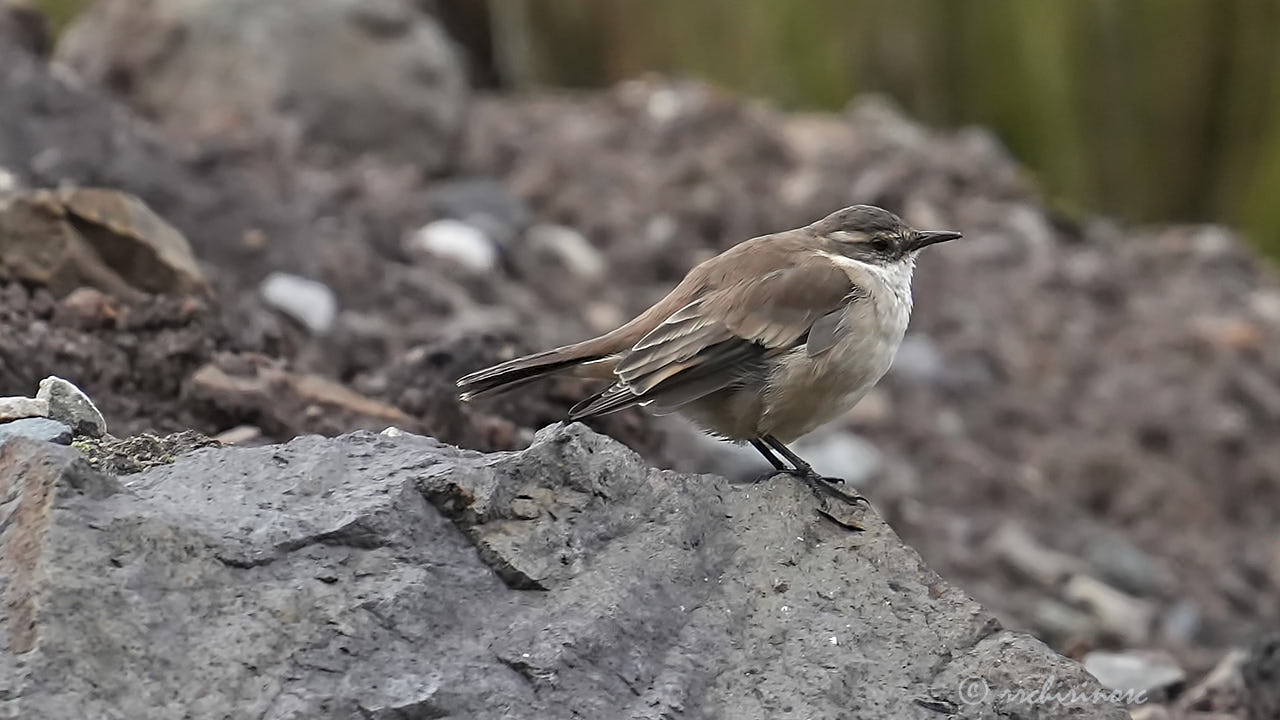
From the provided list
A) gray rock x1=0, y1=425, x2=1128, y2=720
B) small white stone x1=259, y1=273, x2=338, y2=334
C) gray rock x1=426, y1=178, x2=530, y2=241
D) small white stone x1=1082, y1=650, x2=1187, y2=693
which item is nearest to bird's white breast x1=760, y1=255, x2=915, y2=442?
gray rock x1=0, y1=425, x2=1128, y2=720

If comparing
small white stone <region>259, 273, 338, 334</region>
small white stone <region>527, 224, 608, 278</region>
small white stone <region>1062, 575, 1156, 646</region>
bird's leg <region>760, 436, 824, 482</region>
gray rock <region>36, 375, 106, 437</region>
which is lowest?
small white stone <region>1062, 575, 1156, 646</region>

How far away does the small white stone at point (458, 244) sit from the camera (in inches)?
343

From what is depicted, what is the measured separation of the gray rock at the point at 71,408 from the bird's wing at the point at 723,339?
1271mm

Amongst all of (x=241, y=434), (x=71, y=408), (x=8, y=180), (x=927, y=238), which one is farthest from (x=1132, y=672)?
(x=8, y=180)

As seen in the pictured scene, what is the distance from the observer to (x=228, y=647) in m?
3.14

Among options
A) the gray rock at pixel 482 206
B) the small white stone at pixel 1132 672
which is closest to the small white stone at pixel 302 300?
the gray rock at pixel 482 206

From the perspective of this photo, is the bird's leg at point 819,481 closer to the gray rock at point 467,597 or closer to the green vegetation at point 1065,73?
the gray rock at point 467,597

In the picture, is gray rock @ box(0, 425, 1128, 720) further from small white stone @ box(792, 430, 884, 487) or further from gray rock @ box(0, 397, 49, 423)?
small white stone @ box(792, 430, 884, 487)

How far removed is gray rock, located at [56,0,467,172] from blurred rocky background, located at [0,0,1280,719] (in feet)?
0.07

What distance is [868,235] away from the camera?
5199 millimetres

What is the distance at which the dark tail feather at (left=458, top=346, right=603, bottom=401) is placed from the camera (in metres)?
4.63

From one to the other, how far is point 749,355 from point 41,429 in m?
1.92

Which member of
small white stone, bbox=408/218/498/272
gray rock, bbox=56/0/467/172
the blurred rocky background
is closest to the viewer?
the blurred rocky background

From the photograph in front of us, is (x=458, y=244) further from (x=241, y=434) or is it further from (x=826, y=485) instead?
(x=826, y=485)
